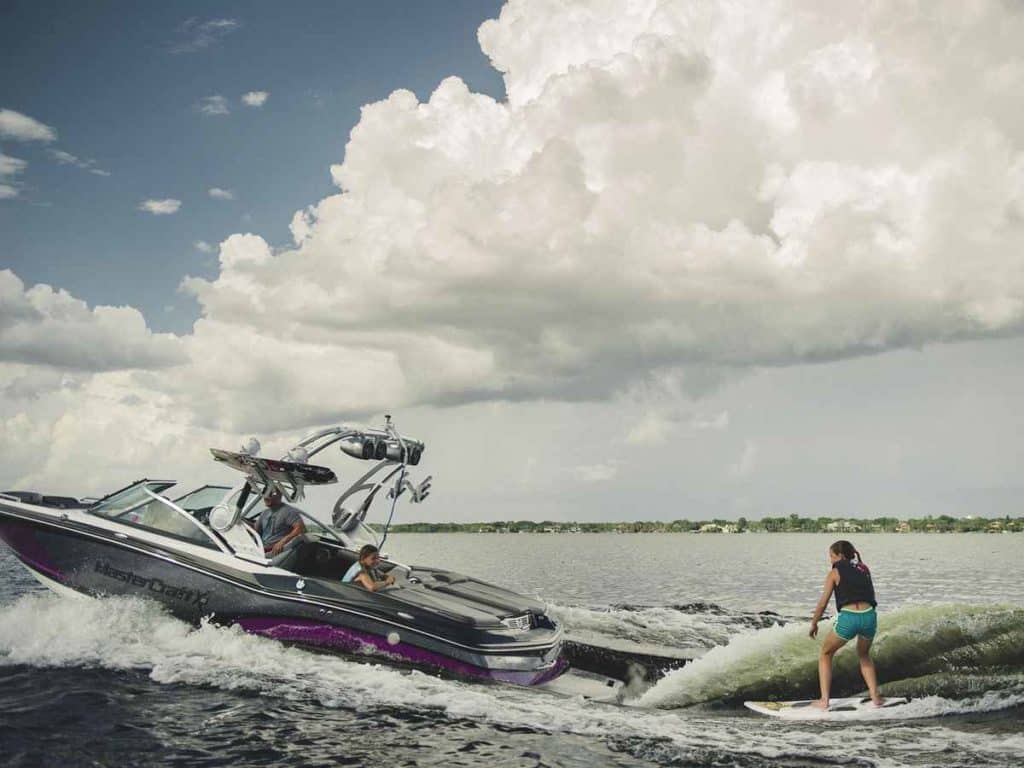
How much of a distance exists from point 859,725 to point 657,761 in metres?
2.98

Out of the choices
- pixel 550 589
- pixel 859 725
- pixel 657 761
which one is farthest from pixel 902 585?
pixel 657 761

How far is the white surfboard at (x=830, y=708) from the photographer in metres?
9.88

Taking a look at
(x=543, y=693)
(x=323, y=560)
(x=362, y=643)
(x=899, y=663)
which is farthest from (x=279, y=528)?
(x=899, y=663)

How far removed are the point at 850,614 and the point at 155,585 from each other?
9836mm

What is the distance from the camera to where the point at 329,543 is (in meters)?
13.7

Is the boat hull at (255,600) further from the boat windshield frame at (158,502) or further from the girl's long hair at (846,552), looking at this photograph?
the girl's long hair at (846,552)

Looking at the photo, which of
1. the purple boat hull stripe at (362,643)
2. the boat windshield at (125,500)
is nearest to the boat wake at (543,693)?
the purple boat hull stripe at (362,643)

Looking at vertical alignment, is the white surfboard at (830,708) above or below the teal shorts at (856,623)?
below

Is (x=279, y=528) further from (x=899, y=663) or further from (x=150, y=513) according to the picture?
(x=899, y=663)

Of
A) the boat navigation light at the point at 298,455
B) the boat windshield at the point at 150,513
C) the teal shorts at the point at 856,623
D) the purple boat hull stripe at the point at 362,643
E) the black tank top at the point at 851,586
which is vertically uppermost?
the boat navigation light at the point at 298,455

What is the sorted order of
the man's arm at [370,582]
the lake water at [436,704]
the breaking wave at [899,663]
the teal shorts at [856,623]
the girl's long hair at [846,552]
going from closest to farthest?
the lake water at [436,704] → the teal shorts at [856,623] → the girl's long hair at [846,552] → the breaking wave at [899,663] → the man's arm at [370,582]

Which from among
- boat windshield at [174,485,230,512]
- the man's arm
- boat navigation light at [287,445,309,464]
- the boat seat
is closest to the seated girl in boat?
the man's arm

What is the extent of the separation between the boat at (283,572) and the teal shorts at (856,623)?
4105mm

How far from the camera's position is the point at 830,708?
400 inches
